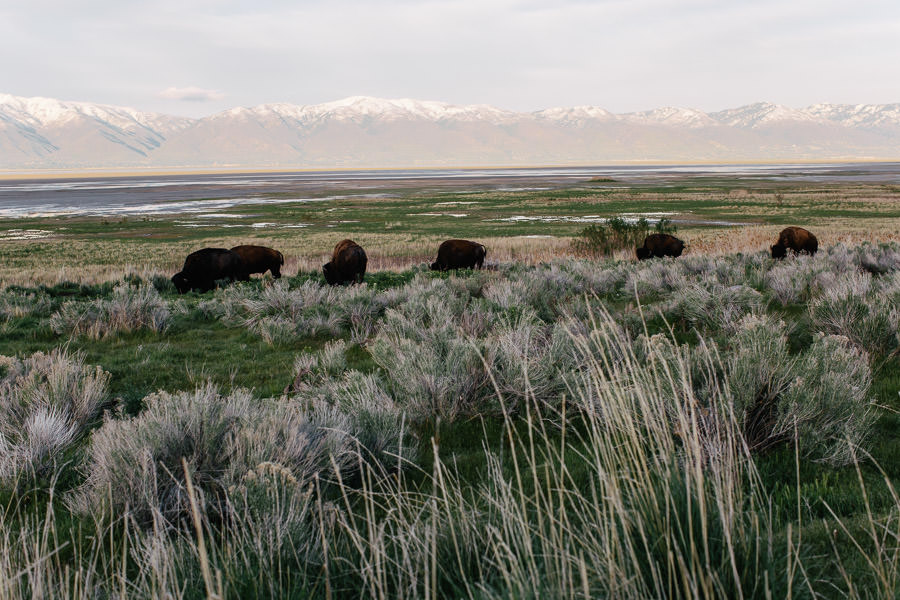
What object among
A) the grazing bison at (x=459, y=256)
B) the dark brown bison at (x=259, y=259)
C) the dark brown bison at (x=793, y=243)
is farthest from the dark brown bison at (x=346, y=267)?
the dark brown bison at (x=793, y=243)

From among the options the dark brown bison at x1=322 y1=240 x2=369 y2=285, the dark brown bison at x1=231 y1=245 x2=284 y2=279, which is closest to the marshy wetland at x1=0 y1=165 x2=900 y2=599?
the dark brown bison at x1=231 y1=245 x2=284 y2=279

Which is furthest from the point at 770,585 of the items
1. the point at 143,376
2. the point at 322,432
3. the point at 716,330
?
the point at 143,376

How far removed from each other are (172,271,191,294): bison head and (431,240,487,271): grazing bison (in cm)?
614

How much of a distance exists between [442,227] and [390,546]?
34.4m

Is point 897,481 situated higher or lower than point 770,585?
lower

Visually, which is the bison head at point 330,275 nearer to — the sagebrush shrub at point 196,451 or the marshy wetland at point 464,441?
the marshy wetland at point 464,441

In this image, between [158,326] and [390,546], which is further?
[158,326]

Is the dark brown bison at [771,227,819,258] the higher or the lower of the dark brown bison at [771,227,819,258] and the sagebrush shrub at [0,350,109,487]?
the higher

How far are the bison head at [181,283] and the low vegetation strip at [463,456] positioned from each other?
15.1 ft

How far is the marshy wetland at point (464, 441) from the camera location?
2.07 metres

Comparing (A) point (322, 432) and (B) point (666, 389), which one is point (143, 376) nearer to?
(A) point (322, 432)

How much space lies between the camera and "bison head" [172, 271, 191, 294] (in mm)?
13773

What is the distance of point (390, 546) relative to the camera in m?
2.70

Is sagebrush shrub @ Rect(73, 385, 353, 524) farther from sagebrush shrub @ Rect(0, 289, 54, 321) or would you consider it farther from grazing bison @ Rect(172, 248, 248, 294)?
grazing bison @ Rect(172, 248, 248, 294)
